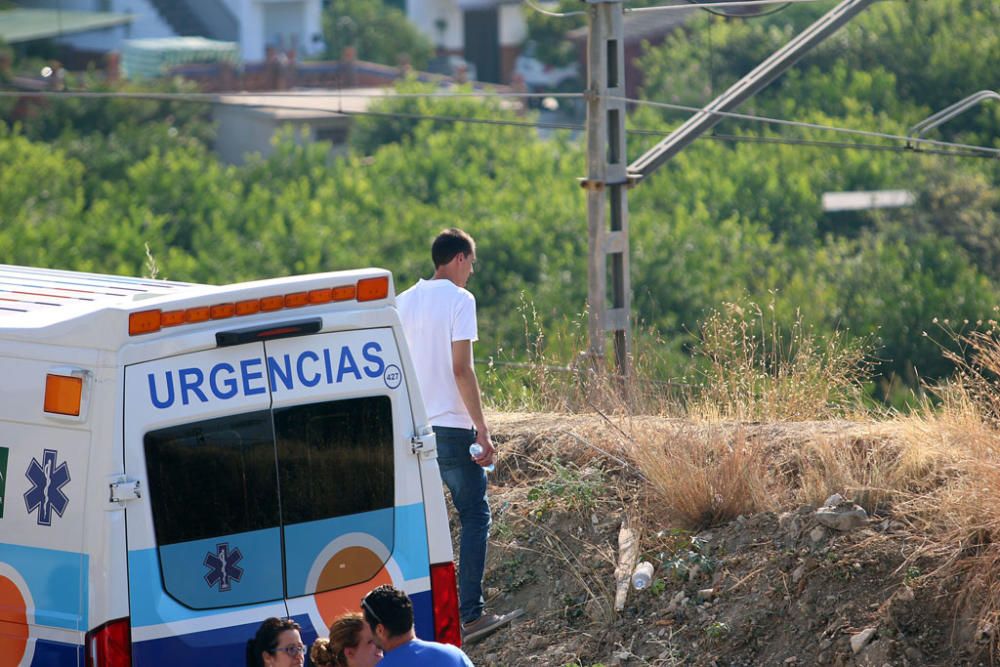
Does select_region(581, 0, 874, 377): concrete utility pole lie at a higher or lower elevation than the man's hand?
higher

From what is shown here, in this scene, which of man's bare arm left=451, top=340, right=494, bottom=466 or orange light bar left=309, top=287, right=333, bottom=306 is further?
man's bare arm left=451, top=340, right=494, bottom=466

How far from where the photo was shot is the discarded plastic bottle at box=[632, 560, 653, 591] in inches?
240

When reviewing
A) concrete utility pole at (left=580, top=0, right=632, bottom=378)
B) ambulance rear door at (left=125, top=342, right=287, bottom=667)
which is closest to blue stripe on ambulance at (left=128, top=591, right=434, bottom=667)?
ambulance rear door at (left=125, top=342, right=287, bottom=667)

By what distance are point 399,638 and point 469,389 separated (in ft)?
5.36

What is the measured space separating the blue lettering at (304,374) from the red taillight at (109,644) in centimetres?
94

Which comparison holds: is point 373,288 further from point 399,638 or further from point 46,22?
point 46,22

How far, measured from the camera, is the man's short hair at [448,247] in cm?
575

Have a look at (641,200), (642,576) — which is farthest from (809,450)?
(641,200)

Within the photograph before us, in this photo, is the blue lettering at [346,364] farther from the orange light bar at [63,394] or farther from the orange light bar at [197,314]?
the orange light bar at [63,394]

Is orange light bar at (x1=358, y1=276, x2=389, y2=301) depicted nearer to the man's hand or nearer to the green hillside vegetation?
the man's hand

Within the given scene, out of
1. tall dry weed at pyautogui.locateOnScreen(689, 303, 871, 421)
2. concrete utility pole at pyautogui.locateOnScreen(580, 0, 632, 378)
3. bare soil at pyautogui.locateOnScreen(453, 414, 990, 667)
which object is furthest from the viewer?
concrete utility pole at pyautogui.locateOnScreen(580, 0, 632, 378)

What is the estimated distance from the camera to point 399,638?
4195mm

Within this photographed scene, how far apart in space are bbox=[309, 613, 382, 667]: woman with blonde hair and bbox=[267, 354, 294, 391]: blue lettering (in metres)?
0.79

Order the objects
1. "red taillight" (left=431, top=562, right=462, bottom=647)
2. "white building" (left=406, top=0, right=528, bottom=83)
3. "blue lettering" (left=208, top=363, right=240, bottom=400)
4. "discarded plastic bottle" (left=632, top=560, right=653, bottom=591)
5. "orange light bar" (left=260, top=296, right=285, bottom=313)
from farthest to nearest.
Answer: "white building" (left=406, top=0, right=528, bottom=83) < "discarded plastic bottle" (left=632, top=560, right=653, bottom=591) < "red taillight" (left=431, top=562, right=462, bottom=647) < "orange light bar" (left=260, top=296, right=285, bottom=313) < "blue lettering" (left=208, top=363, right=240, bottom=400)
